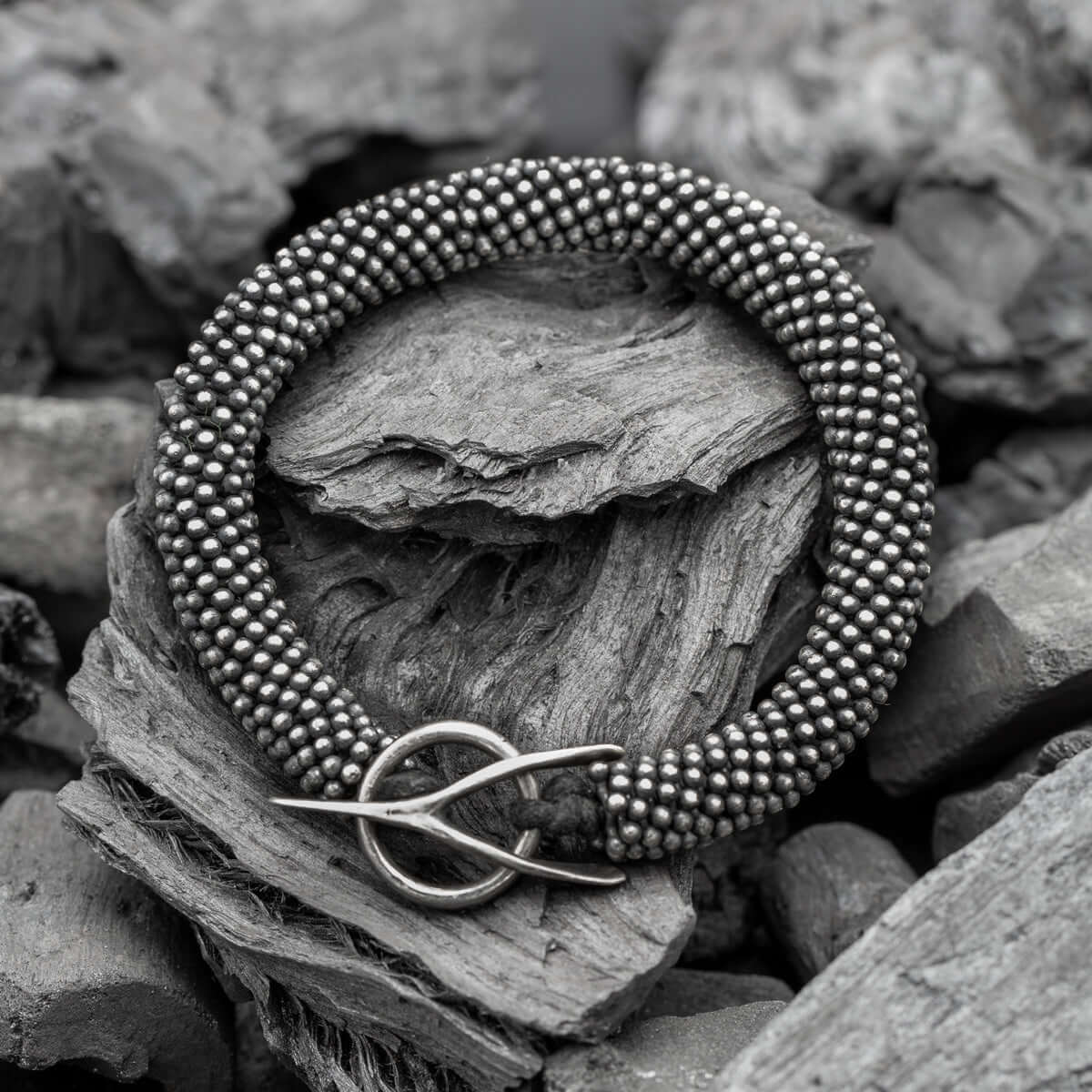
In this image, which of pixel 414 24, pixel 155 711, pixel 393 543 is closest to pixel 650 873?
pixel 393 543

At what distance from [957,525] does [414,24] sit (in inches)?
107

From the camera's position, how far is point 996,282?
129 inches

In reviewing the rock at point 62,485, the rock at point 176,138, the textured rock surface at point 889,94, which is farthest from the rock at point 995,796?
the rock at point 176,138

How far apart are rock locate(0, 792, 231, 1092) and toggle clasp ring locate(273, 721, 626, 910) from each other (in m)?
0.45

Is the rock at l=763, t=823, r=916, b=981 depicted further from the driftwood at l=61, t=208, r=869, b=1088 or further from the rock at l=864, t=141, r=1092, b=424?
the rock at l=864, t=141, r=1092, b=424

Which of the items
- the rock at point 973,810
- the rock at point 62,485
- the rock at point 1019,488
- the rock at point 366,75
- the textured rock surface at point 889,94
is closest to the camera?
the rock at point 973,810

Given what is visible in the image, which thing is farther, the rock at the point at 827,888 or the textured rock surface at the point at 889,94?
the textured rock surface at the point at 889,94

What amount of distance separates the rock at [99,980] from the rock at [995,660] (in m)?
1.64

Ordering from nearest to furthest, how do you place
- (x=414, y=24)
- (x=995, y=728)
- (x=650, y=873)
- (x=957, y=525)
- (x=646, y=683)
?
(x=650, y=873) < (x=646, y=683) < (x=995, y=728) < (x=957, y=525) < (x=414, y=24)

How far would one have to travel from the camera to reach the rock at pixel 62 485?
3133mm

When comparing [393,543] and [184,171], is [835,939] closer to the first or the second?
[393,543]

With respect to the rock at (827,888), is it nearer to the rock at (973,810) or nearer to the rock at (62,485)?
the rock at (973,810)

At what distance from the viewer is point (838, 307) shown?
2.62 m

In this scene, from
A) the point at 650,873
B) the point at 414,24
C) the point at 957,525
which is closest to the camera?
the point at 650,873
